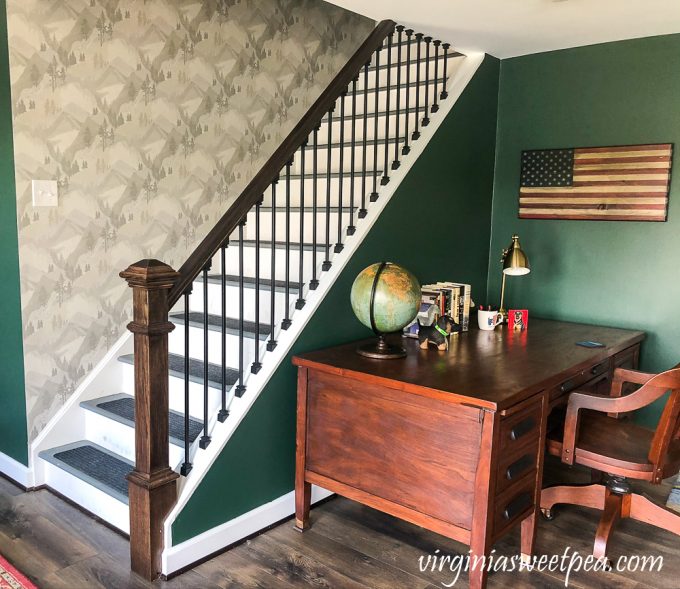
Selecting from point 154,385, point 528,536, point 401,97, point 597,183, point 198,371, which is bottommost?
point 528,536

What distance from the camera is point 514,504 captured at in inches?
85.8

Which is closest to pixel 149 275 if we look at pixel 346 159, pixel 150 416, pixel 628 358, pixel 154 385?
pixel 154 385

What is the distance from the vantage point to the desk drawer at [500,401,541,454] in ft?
6.72

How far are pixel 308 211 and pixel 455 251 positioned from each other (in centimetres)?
84

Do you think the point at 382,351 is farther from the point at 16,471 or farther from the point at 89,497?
the point at 16,471

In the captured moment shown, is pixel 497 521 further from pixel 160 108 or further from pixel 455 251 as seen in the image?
pixel 160 108

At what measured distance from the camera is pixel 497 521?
6.83 feet

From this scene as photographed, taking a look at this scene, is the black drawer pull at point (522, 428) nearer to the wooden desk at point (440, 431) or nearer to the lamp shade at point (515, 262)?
the wooden desk at point (440, 431)

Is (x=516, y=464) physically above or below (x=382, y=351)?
below

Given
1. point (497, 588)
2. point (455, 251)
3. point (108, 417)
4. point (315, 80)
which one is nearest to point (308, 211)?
point (455, 251)

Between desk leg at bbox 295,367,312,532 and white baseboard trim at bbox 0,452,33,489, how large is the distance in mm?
1273

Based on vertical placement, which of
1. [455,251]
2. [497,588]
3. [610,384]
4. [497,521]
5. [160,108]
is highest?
[160,108]

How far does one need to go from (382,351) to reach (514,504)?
73 cm

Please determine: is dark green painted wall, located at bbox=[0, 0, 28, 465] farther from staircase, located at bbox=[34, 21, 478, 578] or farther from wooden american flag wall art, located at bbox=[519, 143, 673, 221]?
wooden american flag wall art, located at bbox=[519, 143, 673, 221]
